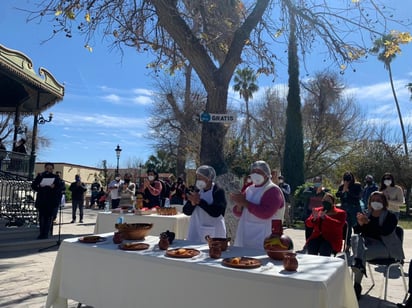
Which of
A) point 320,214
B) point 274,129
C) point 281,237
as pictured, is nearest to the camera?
point 281,237

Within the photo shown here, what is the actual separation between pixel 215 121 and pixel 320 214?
91.2 inches

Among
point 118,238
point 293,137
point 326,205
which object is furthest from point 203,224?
point 293,137

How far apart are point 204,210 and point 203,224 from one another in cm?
23

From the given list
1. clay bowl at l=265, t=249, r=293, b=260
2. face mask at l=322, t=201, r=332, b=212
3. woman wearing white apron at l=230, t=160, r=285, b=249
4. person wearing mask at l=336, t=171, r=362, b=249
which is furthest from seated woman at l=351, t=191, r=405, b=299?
person wearing mask at l=336, t=171, r=362, b=249

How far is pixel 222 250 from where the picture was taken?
364 cm

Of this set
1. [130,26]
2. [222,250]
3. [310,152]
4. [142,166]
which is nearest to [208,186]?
[222,250]

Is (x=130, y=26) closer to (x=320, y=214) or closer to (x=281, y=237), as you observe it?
(x=320, y=214)

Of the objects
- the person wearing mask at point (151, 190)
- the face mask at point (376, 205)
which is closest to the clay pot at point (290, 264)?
the face mask at point (376, 205)

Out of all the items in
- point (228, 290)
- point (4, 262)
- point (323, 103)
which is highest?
point (323, 103)

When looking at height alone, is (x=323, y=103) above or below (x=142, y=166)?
above

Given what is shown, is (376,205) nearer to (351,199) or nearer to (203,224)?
(203,224)

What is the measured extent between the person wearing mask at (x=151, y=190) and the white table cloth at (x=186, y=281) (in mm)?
4880

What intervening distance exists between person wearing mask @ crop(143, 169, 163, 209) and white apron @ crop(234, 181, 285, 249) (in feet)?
16.3

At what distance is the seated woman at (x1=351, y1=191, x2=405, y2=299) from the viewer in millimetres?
5168
